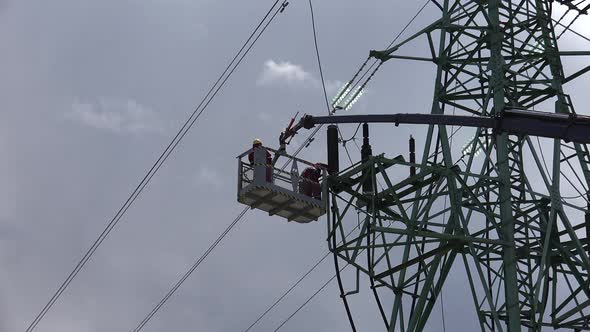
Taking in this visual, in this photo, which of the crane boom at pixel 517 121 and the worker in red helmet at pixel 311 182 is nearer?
the crane boom at pixel 517 121

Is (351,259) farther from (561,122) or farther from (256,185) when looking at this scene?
(561,122)

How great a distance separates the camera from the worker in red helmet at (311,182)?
44.2 metres

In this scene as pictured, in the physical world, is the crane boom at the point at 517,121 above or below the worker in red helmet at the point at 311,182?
below

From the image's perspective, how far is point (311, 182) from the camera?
4419 centimetres

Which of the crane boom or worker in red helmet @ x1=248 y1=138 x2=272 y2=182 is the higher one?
worker in red helmet @ x1=248 y1=138 x2=272 y2=182

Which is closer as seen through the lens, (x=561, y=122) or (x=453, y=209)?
(x=561, y=122)

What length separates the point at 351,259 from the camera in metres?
41.2

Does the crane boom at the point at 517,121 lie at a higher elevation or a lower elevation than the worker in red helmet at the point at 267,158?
lower

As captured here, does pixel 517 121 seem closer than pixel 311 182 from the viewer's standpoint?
Yes

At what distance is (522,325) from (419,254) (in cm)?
380

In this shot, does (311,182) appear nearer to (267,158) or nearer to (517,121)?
(267,158)

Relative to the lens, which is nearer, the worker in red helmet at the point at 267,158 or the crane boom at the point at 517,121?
the crane boom at the point at 517,121

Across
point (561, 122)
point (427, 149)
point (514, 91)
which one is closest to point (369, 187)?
point (427, 149)

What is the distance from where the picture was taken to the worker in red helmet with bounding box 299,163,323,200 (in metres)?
44.2
